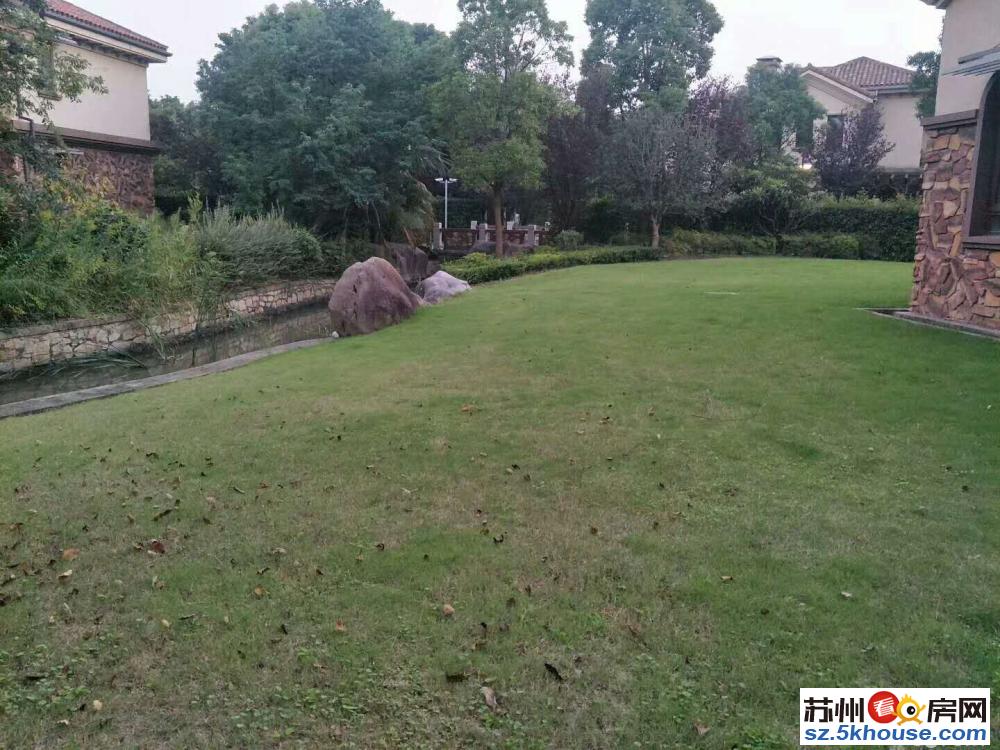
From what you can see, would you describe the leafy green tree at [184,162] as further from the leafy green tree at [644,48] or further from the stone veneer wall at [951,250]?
the stone veneer wall at [951,250]

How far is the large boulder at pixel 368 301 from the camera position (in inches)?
457

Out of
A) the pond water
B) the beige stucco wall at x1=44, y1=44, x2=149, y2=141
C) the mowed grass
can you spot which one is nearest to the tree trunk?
the pond water

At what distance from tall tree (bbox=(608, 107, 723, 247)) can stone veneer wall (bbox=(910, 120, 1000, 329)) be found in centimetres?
1491

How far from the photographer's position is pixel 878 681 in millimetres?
2660

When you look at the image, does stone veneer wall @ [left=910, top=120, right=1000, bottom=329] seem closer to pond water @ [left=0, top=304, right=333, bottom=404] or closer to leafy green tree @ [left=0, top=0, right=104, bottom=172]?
pond water @ [left=0, top=304, right=333, bottom=404]

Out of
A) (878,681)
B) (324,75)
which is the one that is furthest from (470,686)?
(324,75)

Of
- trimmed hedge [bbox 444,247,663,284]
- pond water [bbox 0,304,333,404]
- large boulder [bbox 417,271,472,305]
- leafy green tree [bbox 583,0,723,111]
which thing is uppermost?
leafy green tree [bbox 583,0,723,111]

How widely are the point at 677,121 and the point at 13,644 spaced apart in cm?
2433

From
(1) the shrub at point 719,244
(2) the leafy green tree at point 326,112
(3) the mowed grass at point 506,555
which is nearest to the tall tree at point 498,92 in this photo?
(2) the leafy green tree at point 326,112

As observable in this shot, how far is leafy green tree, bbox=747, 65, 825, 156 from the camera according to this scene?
31234mm

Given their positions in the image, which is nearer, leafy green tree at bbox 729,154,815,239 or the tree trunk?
the tree trunk

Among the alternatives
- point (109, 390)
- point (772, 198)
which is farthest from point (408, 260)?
point (109, 390)

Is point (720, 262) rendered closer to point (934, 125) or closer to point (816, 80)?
point (934, 125)

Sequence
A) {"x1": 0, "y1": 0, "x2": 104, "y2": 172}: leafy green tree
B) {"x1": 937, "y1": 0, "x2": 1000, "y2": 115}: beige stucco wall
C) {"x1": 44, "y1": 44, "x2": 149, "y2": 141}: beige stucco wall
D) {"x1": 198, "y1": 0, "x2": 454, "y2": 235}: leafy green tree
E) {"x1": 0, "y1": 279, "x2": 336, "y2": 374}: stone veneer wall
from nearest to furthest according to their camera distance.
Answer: {"x1": 937, "y1": 0, "x2": 1000, "y2": 115}: beige stucco wall < {"x1": 0, "y1": 279, "x2": 336, "y2": 374}: stone veneer wall < {"x1": 0, "y1": 0, "x2": 104, "y2": 172}: leafy green tree < {"x1": 44, "y1": 44, "x2": 149, "y2": 141}: beige stucco wall < {"x1": 198, "y1": 0, "x2": 454, "y2": 235}: leafy green tree
